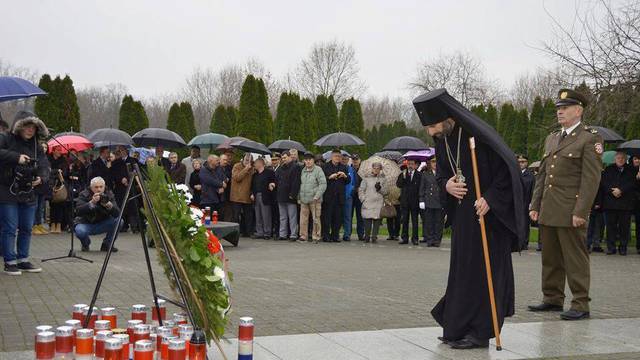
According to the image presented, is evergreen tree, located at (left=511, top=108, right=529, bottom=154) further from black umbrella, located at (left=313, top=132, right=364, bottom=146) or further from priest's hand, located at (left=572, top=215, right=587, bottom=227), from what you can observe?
priest's hand, located at (left=572, top=215, right=587, bottom=227)

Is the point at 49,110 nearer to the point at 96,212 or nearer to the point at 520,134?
the point at 96,212

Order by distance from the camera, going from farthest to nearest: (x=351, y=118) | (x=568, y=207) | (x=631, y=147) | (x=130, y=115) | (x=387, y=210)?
(x=351, y=118) → (x=130, y=115) → (x=387, y=210) → (x=631, y=147) → (x=568, y=207)

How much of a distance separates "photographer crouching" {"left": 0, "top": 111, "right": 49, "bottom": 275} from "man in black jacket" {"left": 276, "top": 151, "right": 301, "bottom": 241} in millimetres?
8756

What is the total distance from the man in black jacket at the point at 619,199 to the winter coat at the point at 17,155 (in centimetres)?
1228

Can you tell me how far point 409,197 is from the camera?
19219 millimetres

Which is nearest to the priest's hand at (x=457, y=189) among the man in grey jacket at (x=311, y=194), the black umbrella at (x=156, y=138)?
the man in grey jacket at (x=311, y=194)

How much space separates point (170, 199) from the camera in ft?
19.2

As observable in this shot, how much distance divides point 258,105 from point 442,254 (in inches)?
652

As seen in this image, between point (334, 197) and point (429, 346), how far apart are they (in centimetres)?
1269

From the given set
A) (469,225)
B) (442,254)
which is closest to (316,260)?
(442,254)

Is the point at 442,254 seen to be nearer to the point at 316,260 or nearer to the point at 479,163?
the point at 316,260

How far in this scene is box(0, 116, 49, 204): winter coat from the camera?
35.0 ft

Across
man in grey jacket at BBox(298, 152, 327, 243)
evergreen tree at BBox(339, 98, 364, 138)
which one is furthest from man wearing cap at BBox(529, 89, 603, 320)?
evergreen tree at BBox(339, 98, 364, 138)

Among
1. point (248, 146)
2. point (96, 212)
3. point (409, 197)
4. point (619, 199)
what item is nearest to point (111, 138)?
point (248, 146)
